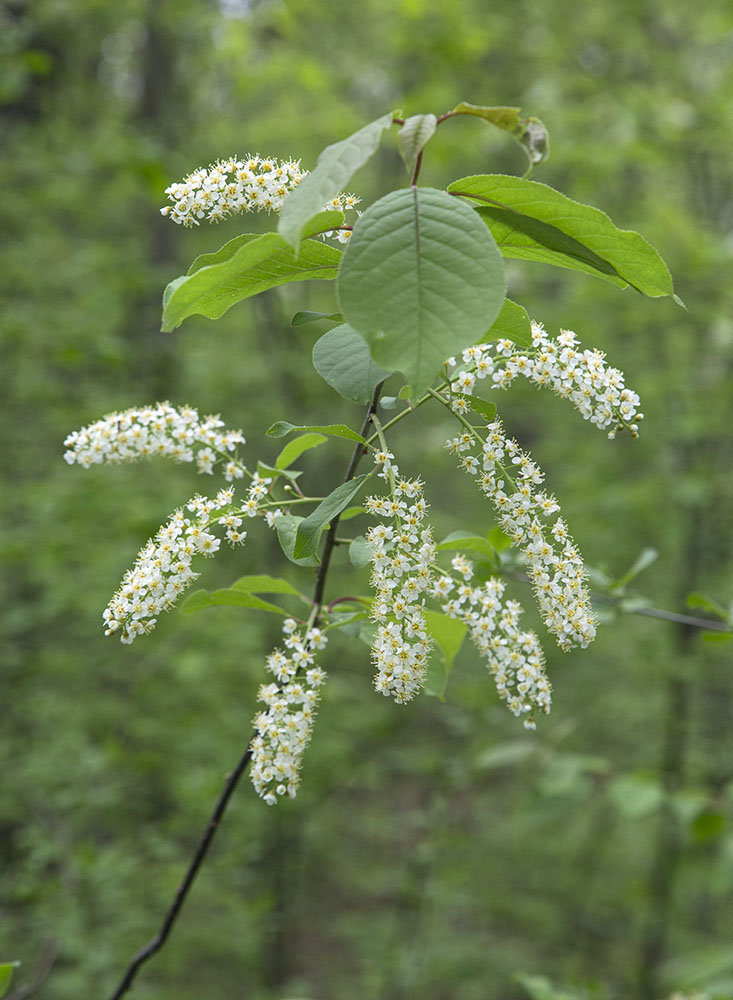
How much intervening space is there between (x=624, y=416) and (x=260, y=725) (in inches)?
29.9

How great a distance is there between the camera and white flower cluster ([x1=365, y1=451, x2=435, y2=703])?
1.20 meters

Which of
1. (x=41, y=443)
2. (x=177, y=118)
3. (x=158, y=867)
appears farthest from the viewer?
(x=177, y=118)

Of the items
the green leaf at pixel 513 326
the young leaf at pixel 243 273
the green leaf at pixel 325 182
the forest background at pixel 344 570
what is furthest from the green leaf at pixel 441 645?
the forest background at pixel 344 570

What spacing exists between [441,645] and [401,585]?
1.00 feet

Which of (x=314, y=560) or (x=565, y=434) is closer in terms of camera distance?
(x=314, y=560)

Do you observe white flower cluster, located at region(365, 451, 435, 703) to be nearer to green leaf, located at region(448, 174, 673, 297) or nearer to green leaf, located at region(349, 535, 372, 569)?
green leaf, located at region(349, 535, 372, 569)

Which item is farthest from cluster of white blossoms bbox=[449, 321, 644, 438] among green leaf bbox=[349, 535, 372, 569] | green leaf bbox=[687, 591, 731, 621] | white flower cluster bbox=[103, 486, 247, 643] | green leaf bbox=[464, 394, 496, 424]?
green leaf bbox=[687, 591, 731, 621]

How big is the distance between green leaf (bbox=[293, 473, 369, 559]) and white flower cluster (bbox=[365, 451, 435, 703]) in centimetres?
7

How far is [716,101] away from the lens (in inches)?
192

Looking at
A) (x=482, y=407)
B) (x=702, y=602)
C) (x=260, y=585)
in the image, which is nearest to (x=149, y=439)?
(x=260, y=585)

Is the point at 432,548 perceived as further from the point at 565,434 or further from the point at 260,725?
the point at 565,434

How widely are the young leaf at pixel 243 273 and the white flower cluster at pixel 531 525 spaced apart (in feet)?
1.14

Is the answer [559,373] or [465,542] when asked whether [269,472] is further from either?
[559,373]

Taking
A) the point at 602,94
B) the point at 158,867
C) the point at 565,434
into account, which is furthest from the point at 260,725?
the point at 602,94
